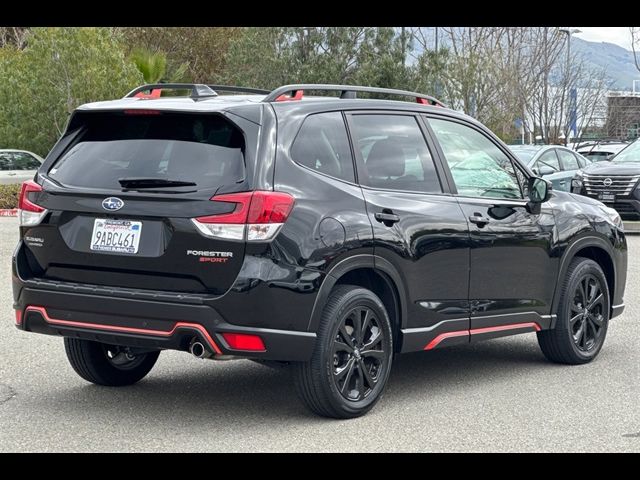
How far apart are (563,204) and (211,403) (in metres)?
2.95

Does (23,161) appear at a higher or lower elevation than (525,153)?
lower

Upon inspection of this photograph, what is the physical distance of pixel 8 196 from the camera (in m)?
27.8

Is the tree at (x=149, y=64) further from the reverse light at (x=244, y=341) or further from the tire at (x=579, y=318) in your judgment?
the reverse light at (x=244, y=341)

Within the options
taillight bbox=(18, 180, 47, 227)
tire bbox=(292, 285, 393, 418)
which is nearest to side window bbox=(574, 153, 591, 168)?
tire bbox=(292, 285, 393, 418)

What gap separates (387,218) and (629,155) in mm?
17031

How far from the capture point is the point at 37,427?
21.5 ft

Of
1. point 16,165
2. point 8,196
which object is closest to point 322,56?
point 16,165

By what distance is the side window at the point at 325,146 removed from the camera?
6680 millimetres

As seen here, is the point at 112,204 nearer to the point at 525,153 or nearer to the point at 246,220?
the point at 246,220

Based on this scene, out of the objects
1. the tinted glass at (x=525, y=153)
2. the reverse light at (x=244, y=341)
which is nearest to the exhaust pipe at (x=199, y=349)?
the reverse light at (x=244, y=341)

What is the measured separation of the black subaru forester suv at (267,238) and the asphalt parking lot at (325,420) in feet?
0.95

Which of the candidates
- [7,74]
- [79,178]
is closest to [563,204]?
[79,178]

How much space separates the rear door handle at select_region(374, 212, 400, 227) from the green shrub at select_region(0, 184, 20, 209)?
69.8 feet

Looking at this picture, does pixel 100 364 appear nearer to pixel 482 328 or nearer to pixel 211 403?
pixel 211 403
